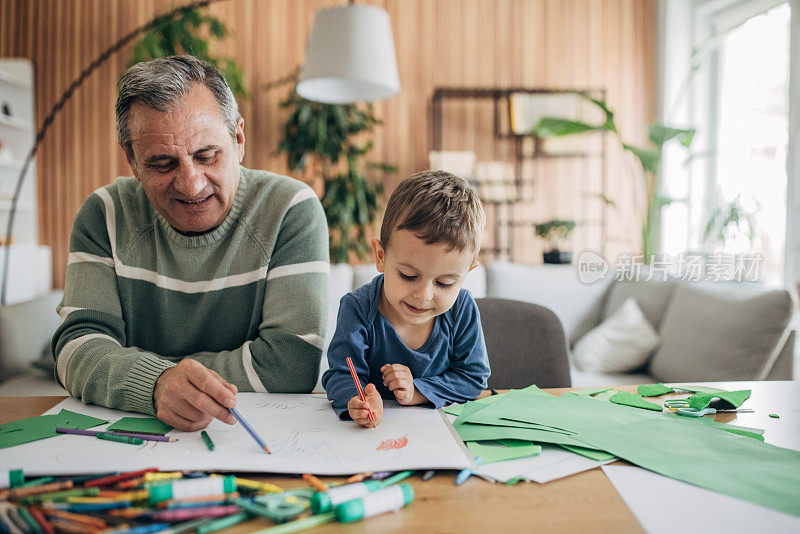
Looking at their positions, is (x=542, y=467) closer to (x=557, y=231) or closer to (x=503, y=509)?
(x=503, y=509)

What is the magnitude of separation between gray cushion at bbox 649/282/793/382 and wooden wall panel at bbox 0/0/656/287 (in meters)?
1.89

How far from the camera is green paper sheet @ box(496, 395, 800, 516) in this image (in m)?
0.58

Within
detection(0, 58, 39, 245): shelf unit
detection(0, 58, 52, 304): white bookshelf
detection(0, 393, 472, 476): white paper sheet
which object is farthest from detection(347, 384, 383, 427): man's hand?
detection(0, 58, 39, 245): shelf unit

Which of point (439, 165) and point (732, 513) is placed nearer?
point (732, 513)

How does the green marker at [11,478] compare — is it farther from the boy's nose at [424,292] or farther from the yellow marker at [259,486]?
the boy's nose at [424,292]

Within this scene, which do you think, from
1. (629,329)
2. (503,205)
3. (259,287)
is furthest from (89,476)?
(503,205)

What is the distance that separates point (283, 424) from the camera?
0.75 meters

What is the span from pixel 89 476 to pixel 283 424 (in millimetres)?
240

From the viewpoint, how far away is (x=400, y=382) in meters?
0.82

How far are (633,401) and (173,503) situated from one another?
678mm

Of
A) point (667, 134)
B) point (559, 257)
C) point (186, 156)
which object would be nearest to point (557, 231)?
point (559, 257)

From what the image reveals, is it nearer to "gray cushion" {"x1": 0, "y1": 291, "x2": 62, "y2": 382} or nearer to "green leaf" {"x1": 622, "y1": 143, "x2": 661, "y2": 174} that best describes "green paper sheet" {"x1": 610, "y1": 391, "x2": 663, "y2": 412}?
"gray cushion" {"x1": 0, "y1": 291, "x2": 62, "y2": 382}

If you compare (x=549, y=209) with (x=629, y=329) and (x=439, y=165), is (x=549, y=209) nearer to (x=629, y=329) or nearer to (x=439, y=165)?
(x=439, y=165)

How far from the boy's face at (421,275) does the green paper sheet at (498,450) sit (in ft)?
0.78
